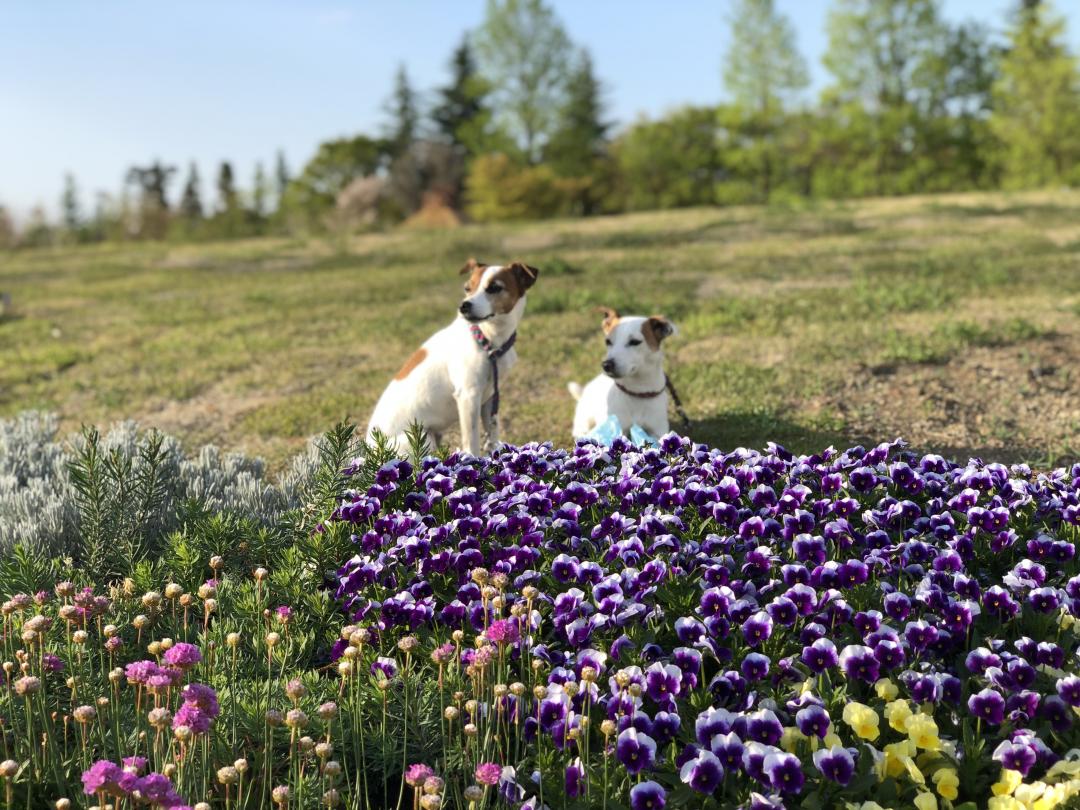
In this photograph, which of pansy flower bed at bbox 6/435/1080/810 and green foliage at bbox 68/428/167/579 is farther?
green foliage at bbox 68/428/167/579

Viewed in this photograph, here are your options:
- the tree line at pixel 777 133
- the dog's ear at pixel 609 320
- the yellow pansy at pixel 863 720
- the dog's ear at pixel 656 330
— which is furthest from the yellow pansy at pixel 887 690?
the tree line at pixel 777 133

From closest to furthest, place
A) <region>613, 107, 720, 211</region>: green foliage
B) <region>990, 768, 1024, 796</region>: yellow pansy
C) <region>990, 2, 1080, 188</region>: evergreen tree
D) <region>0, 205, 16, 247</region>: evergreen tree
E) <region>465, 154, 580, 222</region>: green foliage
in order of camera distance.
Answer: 1. <region>990, 768, 1024, 796</region>: yellow pansy
2. <region>990, 2, 1080, 188</region>: evergreen tree
3. <region>0, 205, 16, 247</region>: evergreen tree
4. <region>613, 107, 720, 211</region>: green foliage
5. <region>465, 154, 580, 222</region>: green foliage

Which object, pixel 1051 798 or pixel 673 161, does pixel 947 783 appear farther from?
pixel 673 161

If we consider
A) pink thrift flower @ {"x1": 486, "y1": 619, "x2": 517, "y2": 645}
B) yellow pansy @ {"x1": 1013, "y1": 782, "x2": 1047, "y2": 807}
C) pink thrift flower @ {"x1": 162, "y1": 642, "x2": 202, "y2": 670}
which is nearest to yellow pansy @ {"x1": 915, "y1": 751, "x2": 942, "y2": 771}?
yellow pansy @ {"x1": 1013, "y1": 782, "x2": 1047, "y2": 807}

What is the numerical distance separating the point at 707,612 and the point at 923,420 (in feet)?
14.4

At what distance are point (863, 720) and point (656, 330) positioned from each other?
3.27 metres

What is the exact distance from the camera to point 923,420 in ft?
23.0

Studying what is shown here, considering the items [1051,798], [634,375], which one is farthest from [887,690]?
[634,375]

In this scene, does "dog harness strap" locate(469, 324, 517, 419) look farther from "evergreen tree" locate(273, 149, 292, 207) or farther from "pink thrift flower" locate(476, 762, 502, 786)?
"evergreen tree" locate(273, 149, 292, 207)

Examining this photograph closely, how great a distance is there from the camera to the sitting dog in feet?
18.3

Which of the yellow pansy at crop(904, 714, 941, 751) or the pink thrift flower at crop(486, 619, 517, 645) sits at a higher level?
the pink thrift flower at crop(486, 619, 517, 645)

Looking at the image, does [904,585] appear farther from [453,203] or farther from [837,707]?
[453,203]

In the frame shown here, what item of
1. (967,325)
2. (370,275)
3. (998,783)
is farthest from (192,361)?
(998,783)

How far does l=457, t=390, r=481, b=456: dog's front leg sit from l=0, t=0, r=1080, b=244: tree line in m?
32.9
